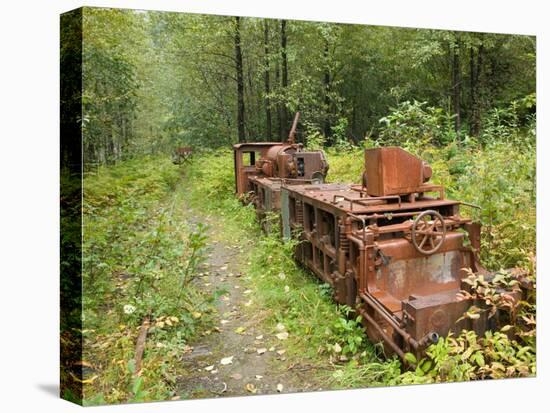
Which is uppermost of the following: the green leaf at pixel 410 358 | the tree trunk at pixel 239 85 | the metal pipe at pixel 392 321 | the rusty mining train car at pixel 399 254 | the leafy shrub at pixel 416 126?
the tree trunk at pixel 239 85

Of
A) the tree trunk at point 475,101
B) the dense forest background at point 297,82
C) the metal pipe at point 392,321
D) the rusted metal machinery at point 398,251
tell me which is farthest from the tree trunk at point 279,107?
the metal pipe at point 392,321

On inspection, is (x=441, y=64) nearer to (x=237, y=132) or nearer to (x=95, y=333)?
(x=237, y=132)

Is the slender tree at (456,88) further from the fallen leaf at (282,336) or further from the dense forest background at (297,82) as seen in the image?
the fallen leaf at (282,336)

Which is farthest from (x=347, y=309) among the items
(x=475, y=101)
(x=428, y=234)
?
(x=475, y=101)

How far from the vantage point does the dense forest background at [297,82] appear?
472 cm

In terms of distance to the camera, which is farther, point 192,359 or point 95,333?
point 192,359

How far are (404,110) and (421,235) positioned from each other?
2715mm

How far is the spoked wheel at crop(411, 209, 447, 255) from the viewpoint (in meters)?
4.52

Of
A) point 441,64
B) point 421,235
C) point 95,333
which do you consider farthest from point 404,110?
point 95,333

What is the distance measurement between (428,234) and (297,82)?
109 inches

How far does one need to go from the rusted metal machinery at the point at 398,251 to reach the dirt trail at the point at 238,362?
861mm

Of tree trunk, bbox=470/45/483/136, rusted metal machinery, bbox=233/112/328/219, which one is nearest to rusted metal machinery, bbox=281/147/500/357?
tree trunk, bbox=470/45/483/136

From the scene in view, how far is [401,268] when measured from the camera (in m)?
4.60

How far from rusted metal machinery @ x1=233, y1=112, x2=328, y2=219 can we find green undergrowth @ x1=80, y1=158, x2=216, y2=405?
199 centimetres
